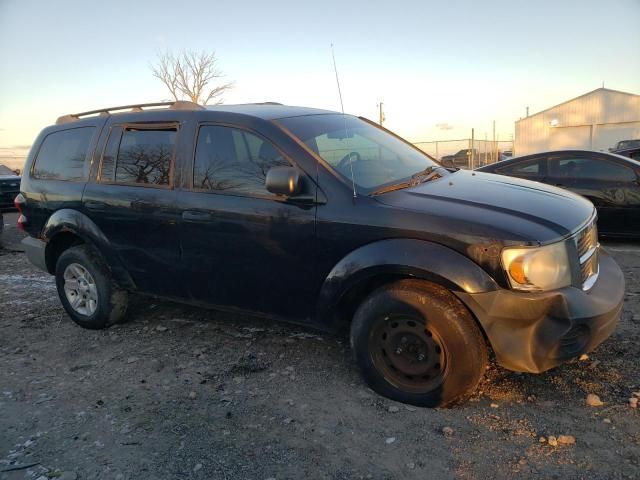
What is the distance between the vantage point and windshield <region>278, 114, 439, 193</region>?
10.9 ft

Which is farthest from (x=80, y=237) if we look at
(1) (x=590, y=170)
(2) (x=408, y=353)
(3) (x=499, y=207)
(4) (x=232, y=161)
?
(1) (x=590, y=170)

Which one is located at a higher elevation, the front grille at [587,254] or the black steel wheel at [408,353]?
the front grille at [587,254]

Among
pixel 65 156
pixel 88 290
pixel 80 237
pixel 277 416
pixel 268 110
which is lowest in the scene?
pixel 277 416

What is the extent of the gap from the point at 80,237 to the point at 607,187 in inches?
251

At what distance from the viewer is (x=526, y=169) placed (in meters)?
7.18

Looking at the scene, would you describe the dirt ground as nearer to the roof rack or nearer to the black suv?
the black suv

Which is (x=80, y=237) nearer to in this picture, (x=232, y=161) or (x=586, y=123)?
(x=232, y=161)

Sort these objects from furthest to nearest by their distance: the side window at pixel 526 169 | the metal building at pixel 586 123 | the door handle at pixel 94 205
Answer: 1. the metal building at pixel 586 123
2. the side window at pixel 526 169
3. the door handle at pixel 94 205

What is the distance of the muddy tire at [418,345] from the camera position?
Result: 2781 millimetres

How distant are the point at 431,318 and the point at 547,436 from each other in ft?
2.81

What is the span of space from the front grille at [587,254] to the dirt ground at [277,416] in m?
0.71

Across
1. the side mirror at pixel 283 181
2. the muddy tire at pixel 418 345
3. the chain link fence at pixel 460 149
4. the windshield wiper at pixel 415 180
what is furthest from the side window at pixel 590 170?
the chain link fence at pixel 460 149

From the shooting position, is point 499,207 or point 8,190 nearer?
point 499,207

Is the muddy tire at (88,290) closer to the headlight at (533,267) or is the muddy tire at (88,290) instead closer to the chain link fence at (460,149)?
the headlight at (533,267)
